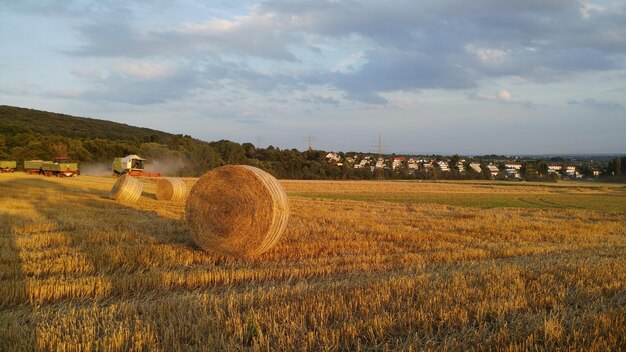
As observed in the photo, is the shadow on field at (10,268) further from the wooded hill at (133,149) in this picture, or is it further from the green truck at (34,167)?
the wooded hill at (133,149)

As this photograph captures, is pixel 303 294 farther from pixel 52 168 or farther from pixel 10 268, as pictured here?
pixel 52 168

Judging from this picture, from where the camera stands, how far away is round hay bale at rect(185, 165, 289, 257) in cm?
837

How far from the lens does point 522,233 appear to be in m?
11.7

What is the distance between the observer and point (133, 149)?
2311 inches

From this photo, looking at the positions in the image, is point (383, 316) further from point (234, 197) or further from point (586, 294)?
point (234, 197)

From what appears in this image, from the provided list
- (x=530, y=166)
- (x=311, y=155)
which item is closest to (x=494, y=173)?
(x=530, y=166)

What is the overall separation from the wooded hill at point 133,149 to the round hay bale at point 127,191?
1547 inches

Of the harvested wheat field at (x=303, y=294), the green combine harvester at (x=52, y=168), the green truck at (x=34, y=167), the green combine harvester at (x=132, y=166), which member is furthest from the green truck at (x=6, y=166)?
the harvested wheat field at (x=303, y=294)

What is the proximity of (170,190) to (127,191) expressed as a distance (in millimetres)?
2883

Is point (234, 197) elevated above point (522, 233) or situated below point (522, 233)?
above

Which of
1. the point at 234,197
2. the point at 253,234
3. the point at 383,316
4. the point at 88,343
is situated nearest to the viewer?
the point at 88,343

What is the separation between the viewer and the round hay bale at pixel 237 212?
329 inches

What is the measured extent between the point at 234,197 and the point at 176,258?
1.80 meters

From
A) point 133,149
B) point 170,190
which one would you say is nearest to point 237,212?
point 170,190
